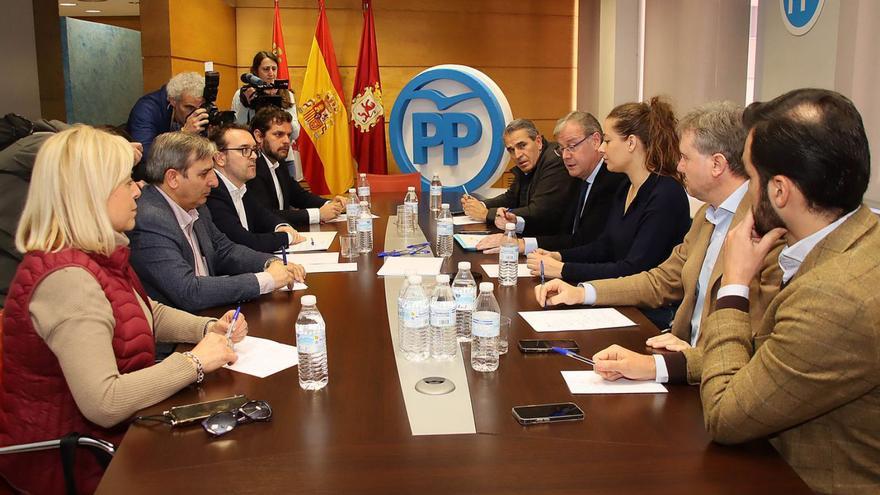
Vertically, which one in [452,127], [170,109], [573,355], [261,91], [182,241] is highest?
[261,91]

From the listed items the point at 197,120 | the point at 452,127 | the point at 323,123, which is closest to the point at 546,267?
the point at 197,120

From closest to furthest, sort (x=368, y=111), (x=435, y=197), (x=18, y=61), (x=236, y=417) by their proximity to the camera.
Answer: (x=236, y=417)
(x=435, y=197)
(x=18, y=61)
(x=368, y=111)

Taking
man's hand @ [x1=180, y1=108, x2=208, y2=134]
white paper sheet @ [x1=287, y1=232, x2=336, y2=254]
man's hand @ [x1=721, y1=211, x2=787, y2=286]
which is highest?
man's hand @ [x1=180, y1=108, x2=208, y2=134]

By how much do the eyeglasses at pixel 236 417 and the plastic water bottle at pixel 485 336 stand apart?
21.4 inches

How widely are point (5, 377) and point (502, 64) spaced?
21.0 ft

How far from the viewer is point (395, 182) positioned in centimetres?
582

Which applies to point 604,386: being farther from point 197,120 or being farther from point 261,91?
point 261,91

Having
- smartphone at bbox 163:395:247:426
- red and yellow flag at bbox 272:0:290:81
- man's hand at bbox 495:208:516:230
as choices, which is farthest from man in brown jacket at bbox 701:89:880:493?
red and yellow flag at bbox 272:0:290:81

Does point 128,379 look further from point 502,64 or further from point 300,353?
point 502,64

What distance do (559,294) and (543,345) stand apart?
1.49 feet

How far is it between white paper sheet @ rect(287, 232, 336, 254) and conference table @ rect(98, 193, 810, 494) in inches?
63.4

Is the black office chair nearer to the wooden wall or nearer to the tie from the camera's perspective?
the tie

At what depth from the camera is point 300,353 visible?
1.73 meters

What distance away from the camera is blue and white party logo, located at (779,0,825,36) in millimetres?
3920
